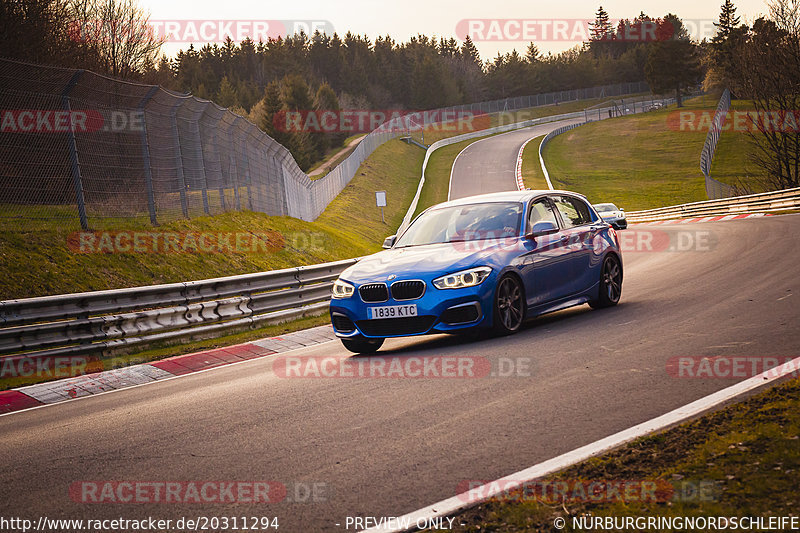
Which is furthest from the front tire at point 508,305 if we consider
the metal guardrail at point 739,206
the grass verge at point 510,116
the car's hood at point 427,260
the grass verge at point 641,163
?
the grass verge at point 510,116

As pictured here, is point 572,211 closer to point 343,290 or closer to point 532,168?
point 343,290

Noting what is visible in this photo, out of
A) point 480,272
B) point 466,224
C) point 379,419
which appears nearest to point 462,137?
point 466,224

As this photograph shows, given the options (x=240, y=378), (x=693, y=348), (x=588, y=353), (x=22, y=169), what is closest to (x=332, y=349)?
(x=240, y=378)

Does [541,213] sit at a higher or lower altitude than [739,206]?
higher

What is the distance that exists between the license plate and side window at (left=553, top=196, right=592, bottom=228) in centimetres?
306

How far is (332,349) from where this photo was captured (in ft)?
34.5

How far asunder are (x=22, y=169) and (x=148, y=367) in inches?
184

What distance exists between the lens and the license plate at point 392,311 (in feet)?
29.1

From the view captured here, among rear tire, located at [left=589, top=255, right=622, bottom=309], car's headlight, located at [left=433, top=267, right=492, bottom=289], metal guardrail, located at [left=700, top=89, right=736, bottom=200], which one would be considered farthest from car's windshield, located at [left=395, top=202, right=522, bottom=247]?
metal guardrail, located at [left=700, top=89, right=736, bottom=200]

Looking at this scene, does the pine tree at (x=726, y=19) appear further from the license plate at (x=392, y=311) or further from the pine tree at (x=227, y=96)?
the license plate at (x=392, y=311)

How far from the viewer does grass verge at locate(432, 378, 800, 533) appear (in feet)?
11.6

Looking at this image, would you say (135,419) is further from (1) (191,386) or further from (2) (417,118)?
(2) (417,118)

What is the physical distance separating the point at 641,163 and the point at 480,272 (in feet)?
211

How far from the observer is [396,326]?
355 inches
